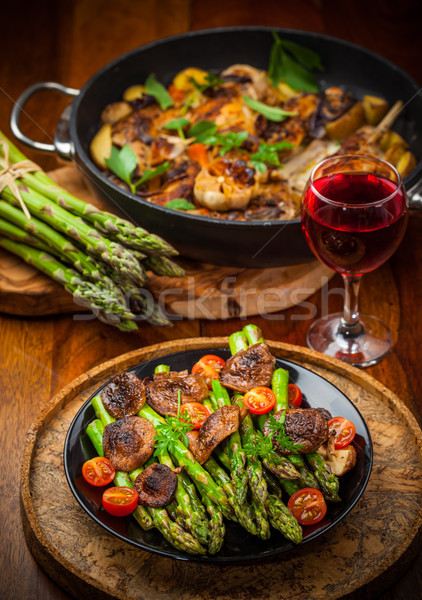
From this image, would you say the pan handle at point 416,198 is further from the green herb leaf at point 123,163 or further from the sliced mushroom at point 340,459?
the sliced mushroom at point 340,459

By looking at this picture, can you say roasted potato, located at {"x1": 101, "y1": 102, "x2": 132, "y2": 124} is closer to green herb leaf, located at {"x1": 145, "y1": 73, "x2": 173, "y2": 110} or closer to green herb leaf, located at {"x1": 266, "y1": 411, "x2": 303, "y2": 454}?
green herb leaf, located at {"x1": 145, "y1": 73, "x2": 173, "y2": 110}

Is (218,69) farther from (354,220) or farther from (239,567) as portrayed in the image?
(239,567)

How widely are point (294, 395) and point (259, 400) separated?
192 mm

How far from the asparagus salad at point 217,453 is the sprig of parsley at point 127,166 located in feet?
4.42

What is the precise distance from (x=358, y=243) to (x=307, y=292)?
80 cm

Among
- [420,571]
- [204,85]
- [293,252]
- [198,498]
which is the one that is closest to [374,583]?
[420,571]

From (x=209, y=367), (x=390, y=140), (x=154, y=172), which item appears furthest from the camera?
(x=390, y=140)

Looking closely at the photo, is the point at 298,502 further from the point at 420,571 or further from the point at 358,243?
the point at 358,243

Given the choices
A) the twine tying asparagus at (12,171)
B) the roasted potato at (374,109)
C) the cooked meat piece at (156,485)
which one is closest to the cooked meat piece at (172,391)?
the cooked meat piece at (156,485)

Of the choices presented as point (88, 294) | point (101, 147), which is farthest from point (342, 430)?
point (101, 147)

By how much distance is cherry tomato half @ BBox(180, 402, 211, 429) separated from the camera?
2.62 metres

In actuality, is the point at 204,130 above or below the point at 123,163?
above

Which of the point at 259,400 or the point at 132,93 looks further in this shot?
the point at 132,93

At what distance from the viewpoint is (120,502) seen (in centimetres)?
230
